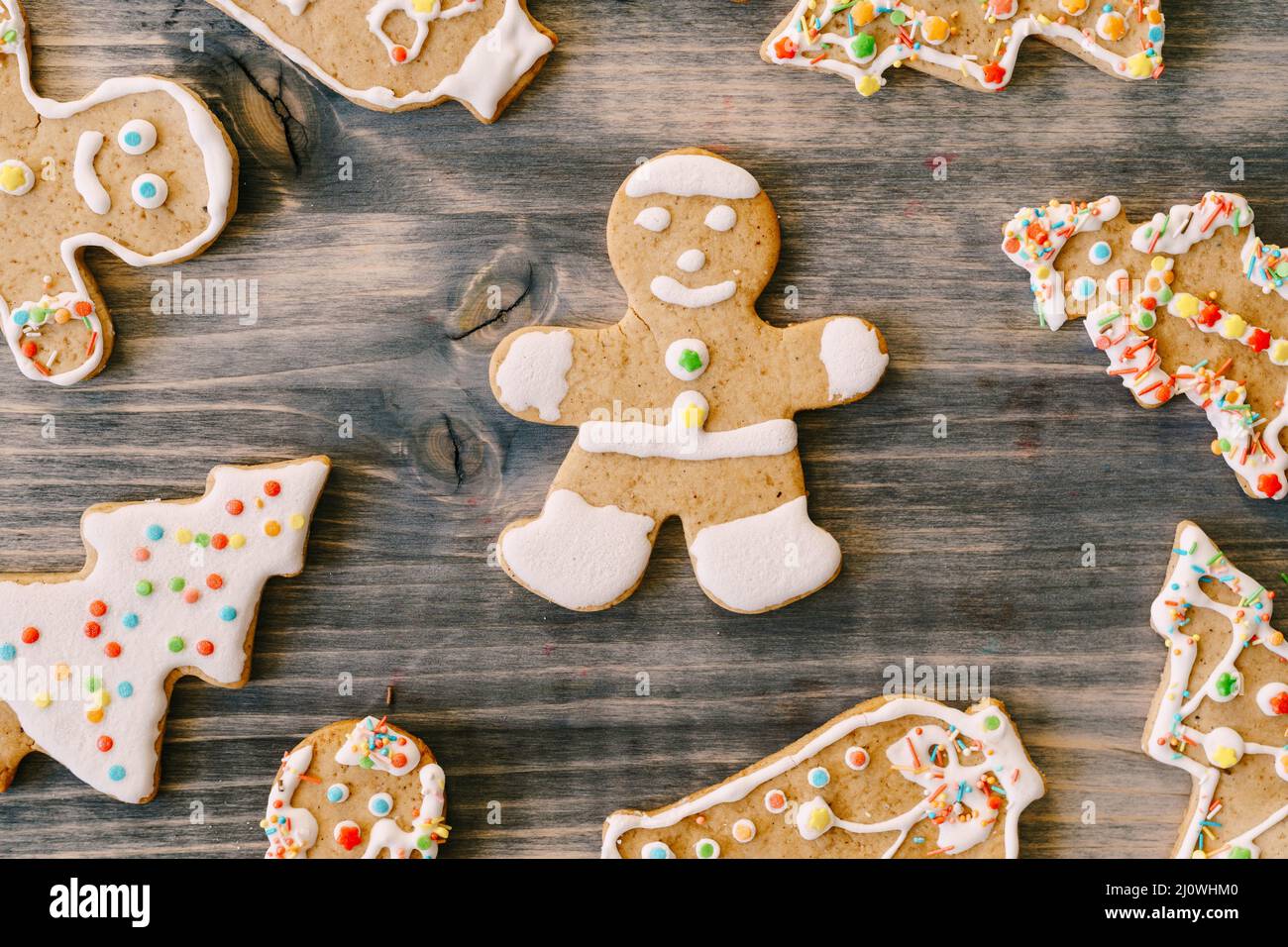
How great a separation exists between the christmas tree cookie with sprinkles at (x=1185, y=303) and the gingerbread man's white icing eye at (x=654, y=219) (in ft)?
2.29

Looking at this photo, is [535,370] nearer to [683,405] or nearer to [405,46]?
[683,405]

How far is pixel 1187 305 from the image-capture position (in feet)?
6.57

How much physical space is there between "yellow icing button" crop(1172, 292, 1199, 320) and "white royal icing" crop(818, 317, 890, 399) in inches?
23.8

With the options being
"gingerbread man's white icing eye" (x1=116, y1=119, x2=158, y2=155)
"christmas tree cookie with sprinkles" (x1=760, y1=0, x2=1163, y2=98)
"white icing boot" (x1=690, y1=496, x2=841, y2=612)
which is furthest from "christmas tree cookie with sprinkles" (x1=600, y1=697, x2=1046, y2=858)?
"gingerbread man's white icing eye" (x1=116, y1=119, x2=158, y2=155)

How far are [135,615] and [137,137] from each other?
36.9 inches

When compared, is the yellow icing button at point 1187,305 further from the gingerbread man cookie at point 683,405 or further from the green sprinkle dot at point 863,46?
the green sprinkle dot at point 863,46

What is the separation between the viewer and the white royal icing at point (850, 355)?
1.99 m

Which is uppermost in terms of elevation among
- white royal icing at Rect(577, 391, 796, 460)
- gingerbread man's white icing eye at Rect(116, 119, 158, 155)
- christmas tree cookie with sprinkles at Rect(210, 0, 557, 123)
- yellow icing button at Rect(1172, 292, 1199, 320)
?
christmas tree cookie with sprinkles at Rect(210, 0, 557, 123)

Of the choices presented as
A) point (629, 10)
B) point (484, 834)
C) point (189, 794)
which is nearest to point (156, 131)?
point (629, 10)

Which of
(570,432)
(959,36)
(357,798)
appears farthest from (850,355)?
(357,798)

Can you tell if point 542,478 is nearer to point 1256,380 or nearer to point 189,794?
point 189,794

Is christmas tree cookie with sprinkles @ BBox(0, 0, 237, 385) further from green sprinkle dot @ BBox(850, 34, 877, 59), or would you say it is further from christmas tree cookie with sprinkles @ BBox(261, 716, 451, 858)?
green sprinkle dot @ BBox(850, 34, 877, 59)

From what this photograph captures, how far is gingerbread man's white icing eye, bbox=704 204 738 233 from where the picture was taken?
6.44ft

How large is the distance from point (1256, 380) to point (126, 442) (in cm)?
231
